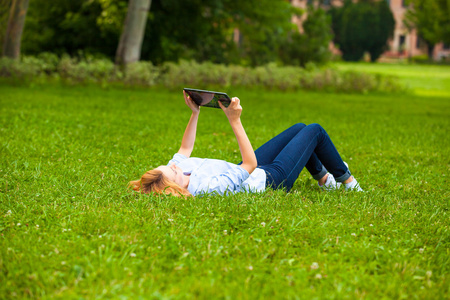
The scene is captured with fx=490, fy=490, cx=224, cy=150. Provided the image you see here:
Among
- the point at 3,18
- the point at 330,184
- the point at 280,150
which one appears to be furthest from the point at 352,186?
the point at 3,18

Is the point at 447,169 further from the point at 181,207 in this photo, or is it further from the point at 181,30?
the point at 181,30

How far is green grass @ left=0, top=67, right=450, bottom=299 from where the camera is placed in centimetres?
306

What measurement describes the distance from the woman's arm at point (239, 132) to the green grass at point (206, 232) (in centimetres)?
31

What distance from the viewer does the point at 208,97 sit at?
4.45 metres

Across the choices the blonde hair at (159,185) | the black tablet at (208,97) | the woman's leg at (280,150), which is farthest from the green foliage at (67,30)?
the blonde hair at (159,185)

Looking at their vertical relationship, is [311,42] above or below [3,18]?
above

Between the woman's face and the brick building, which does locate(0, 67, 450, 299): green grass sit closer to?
the woman's face

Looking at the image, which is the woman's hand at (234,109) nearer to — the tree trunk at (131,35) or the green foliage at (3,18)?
the tree trunk at (131,35)

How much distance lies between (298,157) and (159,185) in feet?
4.75

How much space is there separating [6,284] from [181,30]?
2059 cm

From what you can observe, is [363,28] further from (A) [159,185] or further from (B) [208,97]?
(A) [159,185]

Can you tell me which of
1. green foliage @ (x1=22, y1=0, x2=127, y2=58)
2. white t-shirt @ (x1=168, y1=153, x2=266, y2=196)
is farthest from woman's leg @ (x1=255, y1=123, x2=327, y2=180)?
green foliage @ (x1=22, y1=0, x2=127, y2=58)

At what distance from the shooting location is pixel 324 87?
67.8 ft

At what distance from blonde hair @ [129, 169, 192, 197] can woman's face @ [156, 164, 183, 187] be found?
50mm
